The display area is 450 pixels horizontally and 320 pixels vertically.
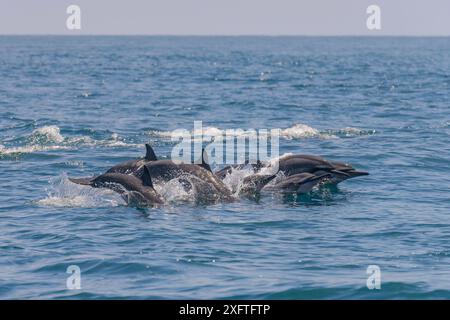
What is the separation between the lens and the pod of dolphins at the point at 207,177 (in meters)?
21.1

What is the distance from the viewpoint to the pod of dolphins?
21.1 metres

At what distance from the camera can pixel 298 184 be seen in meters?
22.9

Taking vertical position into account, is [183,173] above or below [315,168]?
above

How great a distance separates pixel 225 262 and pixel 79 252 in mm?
2689

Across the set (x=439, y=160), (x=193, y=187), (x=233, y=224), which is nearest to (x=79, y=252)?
(x=233, y=224)

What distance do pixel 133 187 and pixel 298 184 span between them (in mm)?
4246

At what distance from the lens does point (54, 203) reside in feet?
70.0

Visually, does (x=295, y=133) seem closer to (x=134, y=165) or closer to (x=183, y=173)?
(x=134, y=165)

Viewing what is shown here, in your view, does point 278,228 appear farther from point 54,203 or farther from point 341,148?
point 341,148
